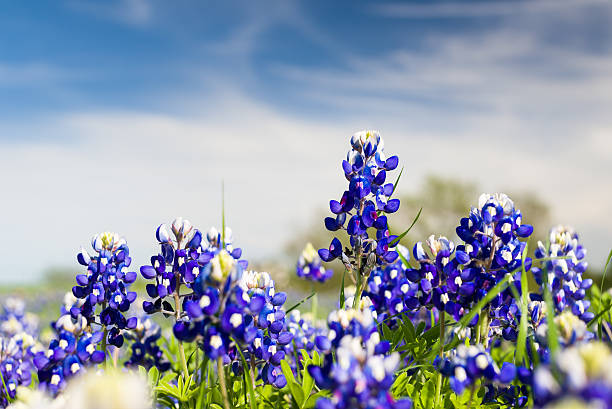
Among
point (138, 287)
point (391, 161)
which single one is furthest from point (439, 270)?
point (138, 287)

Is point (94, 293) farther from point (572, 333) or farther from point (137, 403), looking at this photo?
point (572, 333)

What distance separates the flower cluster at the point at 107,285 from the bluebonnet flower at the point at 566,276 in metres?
2.45

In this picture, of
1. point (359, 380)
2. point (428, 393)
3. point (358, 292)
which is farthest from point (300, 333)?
point (359, 380)

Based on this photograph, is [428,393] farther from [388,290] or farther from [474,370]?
[388,290]

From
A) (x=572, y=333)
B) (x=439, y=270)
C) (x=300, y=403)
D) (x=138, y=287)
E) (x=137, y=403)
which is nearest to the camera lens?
(x=137, y=403)

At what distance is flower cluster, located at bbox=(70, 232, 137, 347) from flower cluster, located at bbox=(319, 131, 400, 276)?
3.91 ft

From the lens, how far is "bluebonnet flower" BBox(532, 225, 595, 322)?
3696 millimetres

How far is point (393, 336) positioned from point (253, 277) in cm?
88

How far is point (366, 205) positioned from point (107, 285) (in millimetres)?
1567

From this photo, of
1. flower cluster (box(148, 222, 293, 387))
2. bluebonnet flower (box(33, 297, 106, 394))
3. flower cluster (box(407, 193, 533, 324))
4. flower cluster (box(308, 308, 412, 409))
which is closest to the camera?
flower cluster (box(308, 308, 412, 409))

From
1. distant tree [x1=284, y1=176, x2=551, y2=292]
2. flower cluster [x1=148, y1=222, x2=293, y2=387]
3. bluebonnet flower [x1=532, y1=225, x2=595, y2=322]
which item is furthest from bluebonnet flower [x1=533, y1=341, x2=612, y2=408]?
distant tree [x1=284, y1=176, x2=551, y2=292]

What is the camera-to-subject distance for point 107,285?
10.7 feet

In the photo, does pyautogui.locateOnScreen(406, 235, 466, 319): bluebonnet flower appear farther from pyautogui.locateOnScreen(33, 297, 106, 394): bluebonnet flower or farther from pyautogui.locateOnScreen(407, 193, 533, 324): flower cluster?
pyautogui.locateOnScreen(33, 297, 106, 394): bluebonnet flower

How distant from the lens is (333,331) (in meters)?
2.09
